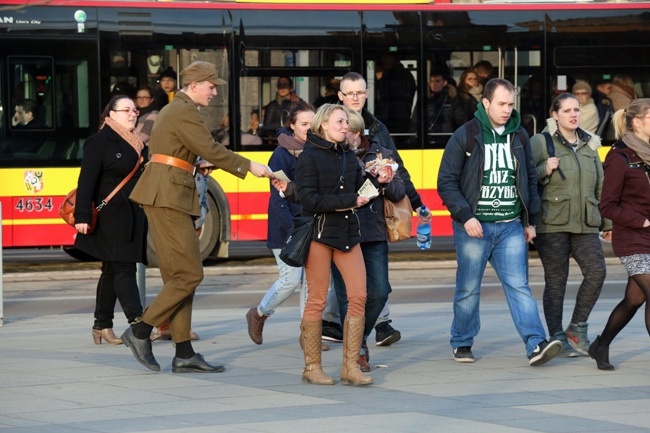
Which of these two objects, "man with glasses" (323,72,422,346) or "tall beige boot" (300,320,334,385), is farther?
"man with glasses" (323,72,422,346)

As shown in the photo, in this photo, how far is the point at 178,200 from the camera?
859 cm

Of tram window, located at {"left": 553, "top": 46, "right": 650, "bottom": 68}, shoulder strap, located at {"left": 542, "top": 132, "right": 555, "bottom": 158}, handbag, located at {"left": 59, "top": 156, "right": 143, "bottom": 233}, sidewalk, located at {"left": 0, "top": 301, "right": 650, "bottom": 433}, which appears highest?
tram window, located at {"left": 553, "top": 46, "right": 650, "bottom": 68}

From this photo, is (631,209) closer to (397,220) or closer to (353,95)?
(397,220)

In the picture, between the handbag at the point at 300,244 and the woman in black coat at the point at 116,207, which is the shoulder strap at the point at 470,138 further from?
the woman in black coat at the point at 116,207

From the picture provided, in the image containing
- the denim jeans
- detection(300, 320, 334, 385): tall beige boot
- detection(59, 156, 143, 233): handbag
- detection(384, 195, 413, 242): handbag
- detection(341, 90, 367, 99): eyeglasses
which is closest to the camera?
detection(300, 320, 334, 385): tall beige boot

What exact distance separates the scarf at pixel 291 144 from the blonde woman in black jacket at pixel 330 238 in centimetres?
136

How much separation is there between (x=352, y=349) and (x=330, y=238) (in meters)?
0.65

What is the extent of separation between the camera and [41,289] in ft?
46.5

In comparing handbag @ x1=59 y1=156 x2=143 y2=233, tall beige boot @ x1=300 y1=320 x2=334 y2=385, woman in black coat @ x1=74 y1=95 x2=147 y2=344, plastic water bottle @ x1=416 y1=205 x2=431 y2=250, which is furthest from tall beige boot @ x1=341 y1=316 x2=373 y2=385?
handbag @ x1=59 y1=156 x2=143 y2=233

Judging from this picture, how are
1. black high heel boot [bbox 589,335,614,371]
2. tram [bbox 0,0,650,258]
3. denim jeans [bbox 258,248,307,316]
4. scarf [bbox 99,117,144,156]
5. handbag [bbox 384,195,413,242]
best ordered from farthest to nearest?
tram [bbox 0,0,650,258] → scarf [bbox 99,117,144,156] → denim jeans [bbox 258,248,307,316] → handbag [bbox 384,195,413,242] → black high heel boot [bbox 589,335,614,371]

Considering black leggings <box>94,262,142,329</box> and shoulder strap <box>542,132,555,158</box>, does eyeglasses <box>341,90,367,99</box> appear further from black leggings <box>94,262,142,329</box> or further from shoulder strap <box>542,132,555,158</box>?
black leggings <box>94,262,142,329</box>

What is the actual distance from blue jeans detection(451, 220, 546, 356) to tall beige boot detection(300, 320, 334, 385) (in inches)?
48.3

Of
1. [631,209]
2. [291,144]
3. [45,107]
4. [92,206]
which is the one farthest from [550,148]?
[45,107]

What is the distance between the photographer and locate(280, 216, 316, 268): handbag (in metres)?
8.23
